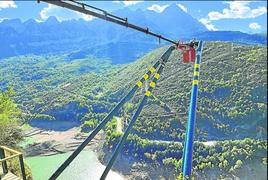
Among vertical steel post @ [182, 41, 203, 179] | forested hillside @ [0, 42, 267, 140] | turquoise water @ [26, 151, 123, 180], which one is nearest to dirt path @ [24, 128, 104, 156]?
turquoise water @ [26, 151, 123, 180]

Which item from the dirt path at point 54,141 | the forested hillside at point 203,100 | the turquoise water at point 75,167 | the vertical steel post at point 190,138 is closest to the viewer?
the vertical steel post at point 190,138

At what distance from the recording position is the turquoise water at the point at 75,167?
34875mm

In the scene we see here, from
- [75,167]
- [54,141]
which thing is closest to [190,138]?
[75,167]

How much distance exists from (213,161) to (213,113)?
453 inches

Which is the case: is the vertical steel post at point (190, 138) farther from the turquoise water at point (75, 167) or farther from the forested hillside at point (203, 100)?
the forested hillside at point (203, 100)

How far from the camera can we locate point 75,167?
3975 centimetres

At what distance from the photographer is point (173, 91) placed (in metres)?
53.4

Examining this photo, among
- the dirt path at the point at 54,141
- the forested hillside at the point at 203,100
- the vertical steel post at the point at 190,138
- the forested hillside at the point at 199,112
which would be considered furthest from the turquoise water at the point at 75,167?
the vertical steel post at the point at 190,138

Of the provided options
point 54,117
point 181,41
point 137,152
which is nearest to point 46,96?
point 54,117

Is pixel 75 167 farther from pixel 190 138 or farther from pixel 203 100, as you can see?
pixel 190 138

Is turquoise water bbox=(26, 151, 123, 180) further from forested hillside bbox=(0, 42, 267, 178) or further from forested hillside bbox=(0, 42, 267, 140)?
forested hillside bbox=(0, 42, 267, 140)

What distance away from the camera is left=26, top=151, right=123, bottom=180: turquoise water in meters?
34.9

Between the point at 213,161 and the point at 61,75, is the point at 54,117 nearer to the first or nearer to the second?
the point at 61,75

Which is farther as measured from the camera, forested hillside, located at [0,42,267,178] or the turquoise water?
forested hillside, located at [0,42,267,178]
